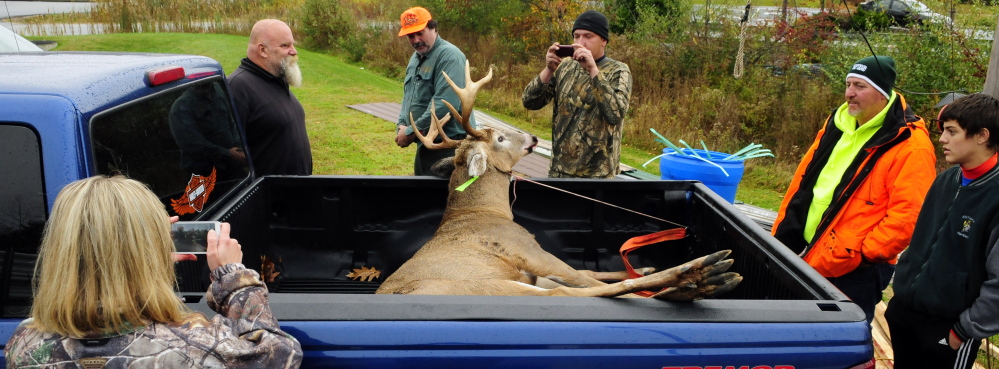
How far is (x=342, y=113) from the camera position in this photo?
12.9 meters

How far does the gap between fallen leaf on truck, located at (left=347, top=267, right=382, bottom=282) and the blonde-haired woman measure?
219cm

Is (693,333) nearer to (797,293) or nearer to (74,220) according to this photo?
(797,293)

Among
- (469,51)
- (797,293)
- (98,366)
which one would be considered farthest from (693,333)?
(469,51)

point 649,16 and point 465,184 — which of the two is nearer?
point 465,184

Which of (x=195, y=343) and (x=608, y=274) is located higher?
(x=195, y=343)

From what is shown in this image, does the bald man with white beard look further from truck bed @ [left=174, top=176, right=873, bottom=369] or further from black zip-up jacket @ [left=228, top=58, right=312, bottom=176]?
truck bed @ [left=174, top=176, right=873, bottom=369]

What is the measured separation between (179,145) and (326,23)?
19.6 m

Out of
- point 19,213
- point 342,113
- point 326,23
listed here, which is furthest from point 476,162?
point 326,23

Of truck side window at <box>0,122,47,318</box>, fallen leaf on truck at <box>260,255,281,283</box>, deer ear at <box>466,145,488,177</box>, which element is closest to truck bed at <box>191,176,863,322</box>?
fallen leaf on truck at <box>260,255,281,283</box>

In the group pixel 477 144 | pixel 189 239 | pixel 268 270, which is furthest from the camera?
pixel 477 144

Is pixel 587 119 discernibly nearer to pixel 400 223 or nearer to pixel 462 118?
pixel 462 118

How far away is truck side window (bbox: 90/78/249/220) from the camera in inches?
103

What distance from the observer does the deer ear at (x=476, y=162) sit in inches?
188

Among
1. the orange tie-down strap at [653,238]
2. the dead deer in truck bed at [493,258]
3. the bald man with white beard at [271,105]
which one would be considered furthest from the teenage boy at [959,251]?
the bald man with white beard at [271,105]
